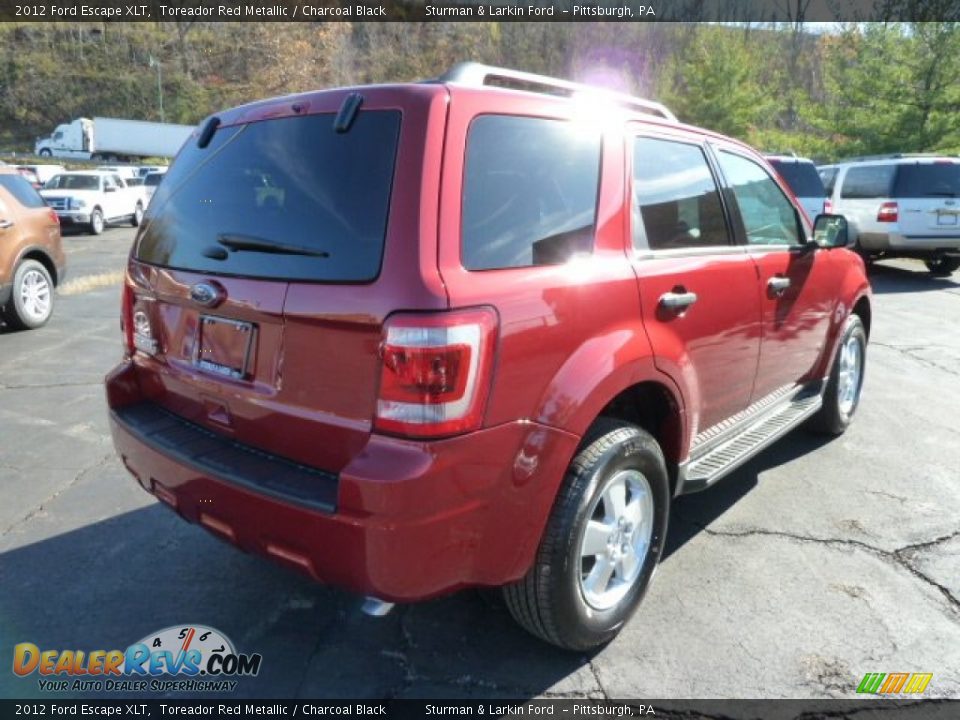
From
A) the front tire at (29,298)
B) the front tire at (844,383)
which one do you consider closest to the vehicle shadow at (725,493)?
the front tire at (844,383)

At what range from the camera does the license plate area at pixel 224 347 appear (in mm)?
2240

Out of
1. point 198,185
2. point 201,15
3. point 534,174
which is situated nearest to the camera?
point 534,174

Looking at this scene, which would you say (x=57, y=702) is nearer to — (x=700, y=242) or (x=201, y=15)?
(x=700, y=242)

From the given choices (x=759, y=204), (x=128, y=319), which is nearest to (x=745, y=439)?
(x=759, y=204)

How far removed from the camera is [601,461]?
2297mm

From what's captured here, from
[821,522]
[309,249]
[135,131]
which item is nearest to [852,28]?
[821,522]

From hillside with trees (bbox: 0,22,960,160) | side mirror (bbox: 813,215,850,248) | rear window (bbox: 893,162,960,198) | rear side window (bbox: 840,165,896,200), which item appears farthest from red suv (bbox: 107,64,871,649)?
hillside with trees (bbox: 0,22,960,160)

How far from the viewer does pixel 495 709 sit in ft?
7.46

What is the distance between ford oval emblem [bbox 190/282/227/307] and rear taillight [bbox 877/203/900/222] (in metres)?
11.6

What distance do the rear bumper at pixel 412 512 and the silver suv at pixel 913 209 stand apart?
10627mm

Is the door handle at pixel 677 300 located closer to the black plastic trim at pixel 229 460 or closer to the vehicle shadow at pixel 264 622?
the vehicle shadow at pixel 264 622

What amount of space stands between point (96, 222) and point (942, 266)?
22017mm

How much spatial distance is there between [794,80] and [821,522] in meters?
47.4

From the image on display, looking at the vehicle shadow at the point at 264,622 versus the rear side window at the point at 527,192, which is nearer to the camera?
the rear side window at the point at 527,192
